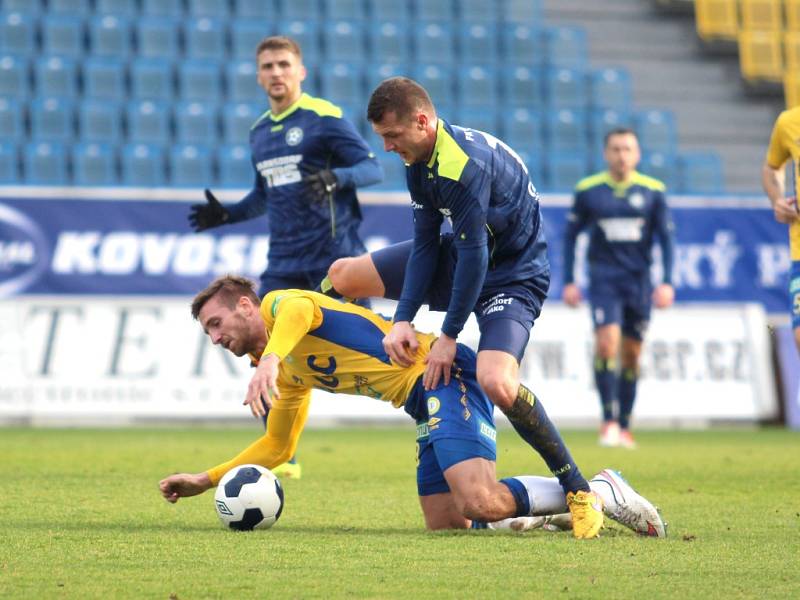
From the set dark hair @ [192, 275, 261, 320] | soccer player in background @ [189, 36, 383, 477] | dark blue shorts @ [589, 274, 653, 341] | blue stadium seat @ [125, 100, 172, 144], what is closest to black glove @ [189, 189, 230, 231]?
soccer player in background @ [189, 36, 383, 477]

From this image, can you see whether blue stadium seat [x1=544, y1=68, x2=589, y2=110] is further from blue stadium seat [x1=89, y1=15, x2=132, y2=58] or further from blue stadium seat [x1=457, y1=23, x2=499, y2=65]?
blue stadium seat [x1=89, y1=15, x2=132, y2=58]

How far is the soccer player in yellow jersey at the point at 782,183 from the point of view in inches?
302

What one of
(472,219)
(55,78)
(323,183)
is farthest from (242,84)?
(472,219)

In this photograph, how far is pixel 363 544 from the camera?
5.25m

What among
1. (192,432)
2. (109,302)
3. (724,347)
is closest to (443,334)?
(192,432)


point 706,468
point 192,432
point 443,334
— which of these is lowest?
point 192,432

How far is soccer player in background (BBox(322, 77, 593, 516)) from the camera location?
544 cm

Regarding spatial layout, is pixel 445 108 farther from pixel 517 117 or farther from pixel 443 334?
pixel 443 334

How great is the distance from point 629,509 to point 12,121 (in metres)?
12.9

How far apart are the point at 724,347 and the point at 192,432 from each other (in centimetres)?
574

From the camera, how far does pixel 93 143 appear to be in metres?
16.7

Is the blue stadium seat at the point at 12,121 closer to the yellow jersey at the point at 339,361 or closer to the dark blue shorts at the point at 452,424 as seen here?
the yellow jersey at the point at 339,361

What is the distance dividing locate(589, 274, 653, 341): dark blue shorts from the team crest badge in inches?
160

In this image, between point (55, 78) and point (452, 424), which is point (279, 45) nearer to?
point (452, 424)
